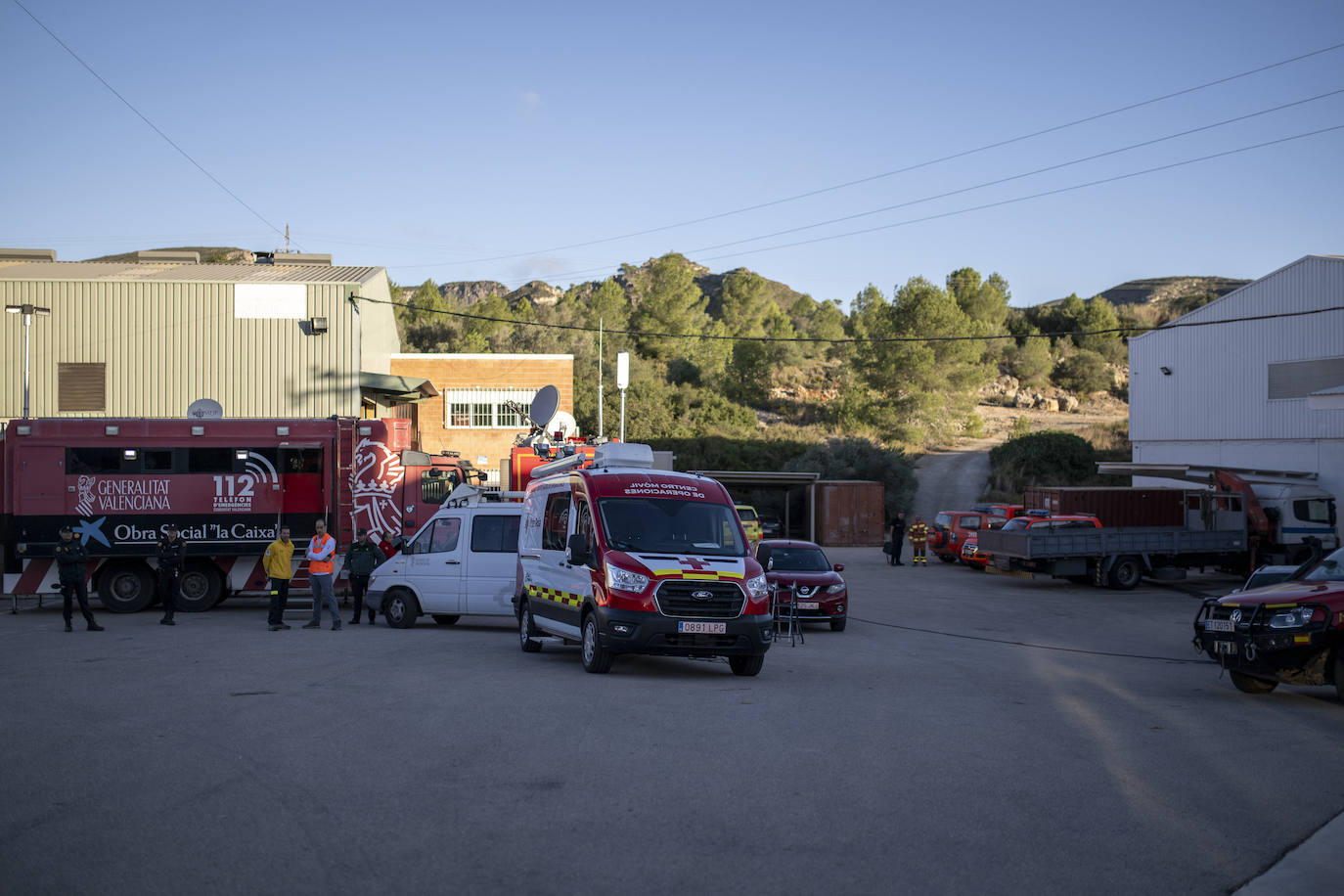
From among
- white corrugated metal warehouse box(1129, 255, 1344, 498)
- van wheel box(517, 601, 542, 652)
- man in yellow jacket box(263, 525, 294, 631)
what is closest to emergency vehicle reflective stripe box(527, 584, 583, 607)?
van wheel box(517, 601, 542, 652)

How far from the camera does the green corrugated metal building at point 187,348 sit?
34781mm

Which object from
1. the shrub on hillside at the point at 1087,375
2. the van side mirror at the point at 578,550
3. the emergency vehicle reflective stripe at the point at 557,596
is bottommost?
the emergency vehicle reflective stripe at the point at 557,596

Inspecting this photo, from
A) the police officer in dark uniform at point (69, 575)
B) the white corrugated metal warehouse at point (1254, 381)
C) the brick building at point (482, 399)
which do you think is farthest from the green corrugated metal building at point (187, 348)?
the white corrugated metal warehouse at point (1254, 381)

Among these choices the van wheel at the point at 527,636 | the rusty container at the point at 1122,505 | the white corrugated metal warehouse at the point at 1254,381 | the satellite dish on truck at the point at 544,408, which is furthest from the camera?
the white corrugated metal warehouse at the point at 1254,381

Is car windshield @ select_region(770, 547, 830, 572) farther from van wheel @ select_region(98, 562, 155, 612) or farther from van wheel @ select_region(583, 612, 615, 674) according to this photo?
van wheel @ select_region(98, 562, 155, 612)

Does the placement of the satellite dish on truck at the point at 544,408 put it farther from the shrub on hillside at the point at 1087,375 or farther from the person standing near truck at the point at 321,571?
the shrub on hillside at the point at 1087,375

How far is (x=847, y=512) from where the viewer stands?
4688 centimetres

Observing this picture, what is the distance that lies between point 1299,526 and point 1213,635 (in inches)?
904

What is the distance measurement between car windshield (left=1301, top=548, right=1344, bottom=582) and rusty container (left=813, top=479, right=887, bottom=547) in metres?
34.0

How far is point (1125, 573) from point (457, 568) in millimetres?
18736

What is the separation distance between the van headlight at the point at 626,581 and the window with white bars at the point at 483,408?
115 ft

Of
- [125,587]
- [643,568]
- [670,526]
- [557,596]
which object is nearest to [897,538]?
[125,587]

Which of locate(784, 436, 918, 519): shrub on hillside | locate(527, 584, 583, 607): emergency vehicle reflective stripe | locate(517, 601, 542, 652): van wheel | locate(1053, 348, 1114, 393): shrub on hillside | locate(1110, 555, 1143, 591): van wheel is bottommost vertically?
locate(1110, 555, 1143, 591): van wheel

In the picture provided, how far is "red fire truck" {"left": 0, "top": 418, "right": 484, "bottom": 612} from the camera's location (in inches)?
795
